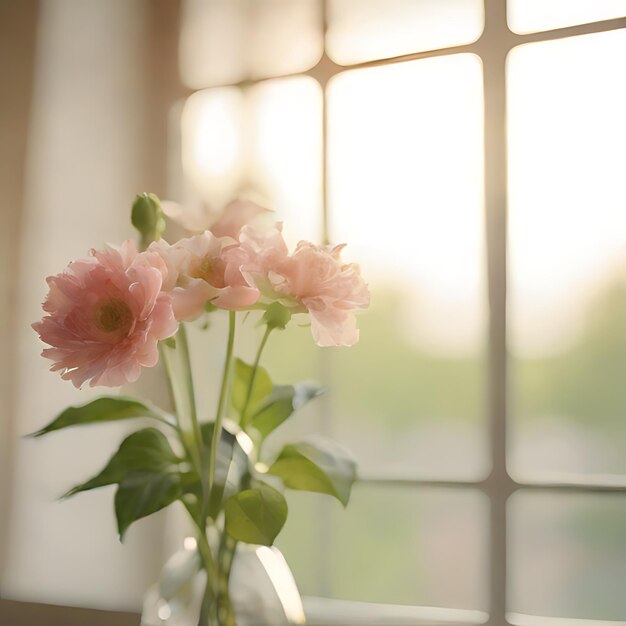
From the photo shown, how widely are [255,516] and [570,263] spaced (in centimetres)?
42

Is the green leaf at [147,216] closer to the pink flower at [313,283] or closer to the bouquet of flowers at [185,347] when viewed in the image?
the bouquet of flowers at [185,347]

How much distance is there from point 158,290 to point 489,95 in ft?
1.51

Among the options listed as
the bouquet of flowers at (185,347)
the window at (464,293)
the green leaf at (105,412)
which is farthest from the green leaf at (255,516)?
the window at (464,293)

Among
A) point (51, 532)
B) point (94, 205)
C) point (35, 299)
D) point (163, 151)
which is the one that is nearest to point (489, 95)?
point (163, 151)

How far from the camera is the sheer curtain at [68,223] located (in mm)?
996

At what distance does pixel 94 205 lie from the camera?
3.37ft

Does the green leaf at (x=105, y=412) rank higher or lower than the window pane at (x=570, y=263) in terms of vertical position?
lower

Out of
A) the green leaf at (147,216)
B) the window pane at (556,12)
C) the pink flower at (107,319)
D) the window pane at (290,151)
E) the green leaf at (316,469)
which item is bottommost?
the green leaf at (316,469)

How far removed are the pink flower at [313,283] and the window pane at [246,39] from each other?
0.37m

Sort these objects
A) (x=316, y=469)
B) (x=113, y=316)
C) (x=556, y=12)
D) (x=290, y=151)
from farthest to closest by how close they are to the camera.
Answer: (x=290, y=151) < (x=556, y=12) < (x=316, y=469) < (x=113, y=316)

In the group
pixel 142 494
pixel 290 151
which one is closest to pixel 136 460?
pixel 142 494

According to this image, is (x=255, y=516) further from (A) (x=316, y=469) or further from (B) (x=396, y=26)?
(B) (x=396, y=26)

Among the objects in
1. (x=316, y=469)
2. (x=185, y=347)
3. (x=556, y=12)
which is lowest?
(x=316, y=469)

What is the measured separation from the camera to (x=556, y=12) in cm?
85
